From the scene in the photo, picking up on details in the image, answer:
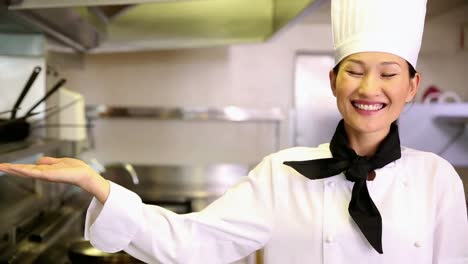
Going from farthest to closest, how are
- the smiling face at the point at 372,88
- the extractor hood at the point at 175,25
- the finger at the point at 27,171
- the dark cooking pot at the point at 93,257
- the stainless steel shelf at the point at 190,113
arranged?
the stainless steel shelf at the point at 190,113, the extractor hood at the point at 175,25, the dark cooking pot at the point at 93,257, the smiling face at the point at 372,88, the finger at the point at 27,171

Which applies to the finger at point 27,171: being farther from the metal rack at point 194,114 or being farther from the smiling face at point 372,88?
the metal rack at point 194,114

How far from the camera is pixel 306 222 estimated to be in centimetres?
78

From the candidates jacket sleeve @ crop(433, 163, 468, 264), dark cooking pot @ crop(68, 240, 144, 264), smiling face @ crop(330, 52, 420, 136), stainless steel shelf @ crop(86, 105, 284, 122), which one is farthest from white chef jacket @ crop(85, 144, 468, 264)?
stainless steel shelf @ crop(86, 105, 284, 122)

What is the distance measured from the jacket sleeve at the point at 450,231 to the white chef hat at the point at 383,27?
0.24 metres

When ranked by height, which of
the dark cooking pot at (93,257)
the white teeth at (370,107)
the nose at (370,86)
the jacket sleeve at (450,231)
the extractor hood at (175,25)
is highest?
the extractor hood at (175,25)

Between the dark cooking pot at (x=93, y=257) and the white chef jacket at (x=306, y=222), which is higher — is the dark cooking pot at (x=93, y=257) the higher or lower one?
the lower one

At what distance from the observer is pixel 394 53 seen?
729mm

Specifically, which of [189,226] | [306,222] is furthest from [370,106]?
[189,226]

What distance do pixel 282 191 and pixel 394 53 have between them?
0.96ft

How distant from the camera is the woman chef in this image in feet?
2.36

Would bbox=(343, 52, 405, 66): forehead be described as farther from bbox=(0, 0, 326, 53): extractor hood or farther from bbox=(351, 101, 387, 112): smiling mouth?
bbox=(0, 0, 326, 53): extractor hood

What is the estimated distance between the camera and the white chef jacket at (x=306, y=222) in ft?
2.41

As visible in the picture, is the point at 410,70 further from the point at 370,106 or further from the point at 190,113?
the point at 190,113

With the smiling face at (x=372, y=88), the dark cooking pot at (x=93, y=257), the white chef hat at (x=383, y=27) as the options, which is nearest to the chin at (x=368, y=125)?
the smiling face at (x=372, y=88)
